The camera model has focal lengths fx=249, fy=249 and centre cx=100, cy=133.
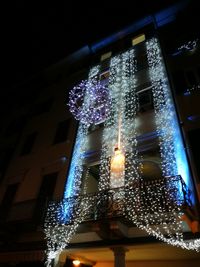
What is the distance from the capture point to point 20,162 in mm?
14125

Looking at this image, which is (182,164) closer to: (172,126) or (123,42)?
(172,126)

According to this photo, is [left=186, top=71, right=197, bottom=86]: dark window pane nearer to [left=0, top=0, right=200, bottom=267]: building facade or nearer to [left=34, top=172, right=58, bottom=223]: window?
[left=0, top=0, right=200, bottom=267]: building facade

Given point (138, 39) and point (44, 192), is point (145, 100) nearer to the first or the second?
point (138, 39)

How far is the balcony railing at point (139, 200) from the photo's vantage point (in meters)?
7.13

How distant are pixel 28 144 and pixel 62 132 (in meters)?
2.67

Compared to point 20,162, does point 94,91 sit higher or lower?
higher

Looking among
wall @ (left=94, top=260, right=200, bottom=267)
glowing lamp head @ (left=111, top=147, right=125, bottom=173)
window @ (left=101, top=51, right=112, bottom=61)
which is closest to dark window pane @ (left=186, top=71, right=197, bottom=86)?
glowing lamp head @ (left=111, top=147, right=125, bottom=173)

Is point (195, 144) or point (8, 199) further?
point (8, 199)

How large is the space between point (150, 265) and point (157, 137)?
4907mm

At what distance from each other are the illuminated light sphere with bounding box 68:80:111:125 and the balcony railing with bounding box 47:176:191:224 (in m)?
4.72

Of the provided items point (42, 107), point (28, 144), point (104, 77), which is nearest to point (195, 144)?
point (104, 77)

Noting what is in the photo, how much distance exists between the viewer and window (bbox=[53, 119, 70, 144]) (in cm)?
1338

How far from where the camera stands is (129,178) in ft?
29.9

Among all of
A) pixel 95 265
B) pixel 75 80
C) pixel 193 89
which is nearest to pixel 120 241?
pixel 95 265
